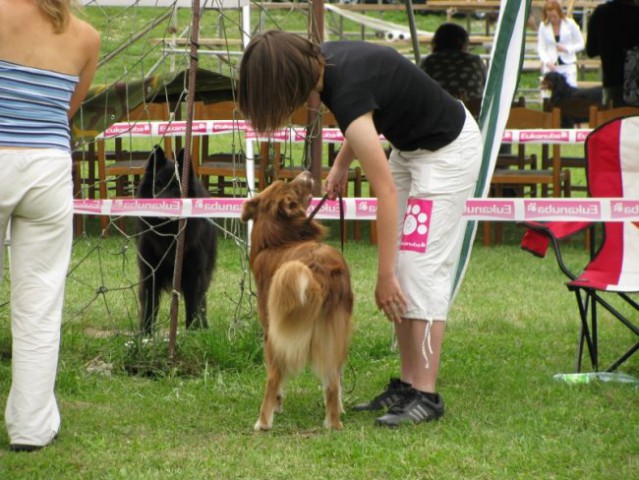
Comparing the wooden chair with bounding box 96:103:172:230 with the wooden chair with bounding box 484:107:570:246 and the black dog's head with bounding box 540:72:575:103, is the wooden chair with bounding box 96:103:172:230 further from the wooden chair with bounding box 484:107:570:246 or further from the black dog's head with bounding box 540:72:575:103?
the black dog's head with bounding box 540:72:575:103

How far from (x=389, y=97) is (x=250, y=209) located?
0.74 meters

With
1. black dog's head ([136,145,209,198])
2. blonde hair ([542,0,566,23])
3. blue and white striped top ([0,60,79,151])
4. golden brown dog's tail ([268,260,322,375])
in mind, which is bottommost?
golden brown dog's tail ([268,260,322,375])

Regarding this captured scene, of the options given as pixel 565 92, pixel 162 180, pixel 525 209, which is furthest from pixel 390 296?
pixel 565 92

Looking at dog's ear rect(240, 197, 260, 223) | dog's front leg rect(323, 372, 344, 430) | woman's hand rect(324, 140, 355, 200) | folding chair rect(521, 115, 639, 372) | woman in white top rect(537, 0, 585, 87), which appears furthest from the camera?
woman in white top rect(537, 0, 585, 87)

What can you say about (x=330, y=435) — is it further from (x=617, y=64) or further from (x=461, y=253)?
(x=617, y=64)

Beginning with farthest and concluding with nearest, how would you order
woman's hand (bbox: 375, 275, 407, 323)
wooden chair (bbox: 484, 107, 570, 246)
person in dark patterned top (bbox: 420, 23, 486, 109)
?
person in dark patterned top (bbox: 420, 23, 486, 109), wooden chair (bbox: 484, 107, 570, 246), woman's hand (bbox: 375, 275, 407, 323)

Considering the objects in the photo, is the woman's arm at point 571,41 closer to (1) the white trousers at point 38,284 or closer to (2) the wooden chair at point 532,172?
(2) the wooden chair at point 532,172

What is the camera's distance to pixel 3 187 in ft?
11.7

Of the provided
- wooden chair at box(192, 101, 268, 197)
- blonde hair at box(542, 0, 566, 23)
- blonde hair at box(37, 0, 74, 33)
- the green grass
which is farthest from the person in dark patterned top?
blonde hair at box(37, 0, 74, 33)

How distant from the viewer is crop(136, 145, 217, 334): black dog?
5.75 m

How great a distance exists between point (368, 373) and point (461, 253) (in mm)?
726

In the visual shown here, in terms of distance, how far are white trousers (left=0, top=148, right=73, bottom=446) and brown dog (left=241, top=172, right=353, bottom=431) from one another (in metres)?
0.75

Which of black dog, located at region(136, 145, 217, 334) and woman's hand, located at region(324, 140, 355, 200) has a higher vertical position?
woman's hand, located at region(324, 140, 355, 200)

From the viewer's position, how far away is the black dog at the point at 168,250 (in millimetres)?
5746
